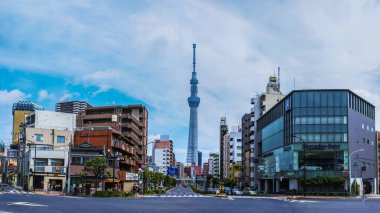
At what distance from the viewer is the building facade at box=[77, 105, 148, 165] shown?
120 metres

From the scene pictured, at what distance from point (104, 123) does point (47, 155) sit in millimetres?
38732

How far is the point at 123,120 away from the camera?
122 metres

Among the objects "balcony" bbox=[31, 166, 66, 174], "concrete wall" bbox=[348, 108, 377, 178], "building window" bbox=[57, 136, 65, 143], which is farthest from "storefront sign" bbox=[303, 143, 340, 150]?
"building window" bbox=[57, 136, 65, 143]

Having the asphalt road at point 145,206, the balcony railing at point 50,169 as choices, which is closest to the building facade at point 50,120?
the balcony railing at point 50,169

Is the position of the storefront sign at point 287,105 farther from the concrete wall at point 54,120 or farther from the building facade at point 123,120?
the concrete wall at point 54,120

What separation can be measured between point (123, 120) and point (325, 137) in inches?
2065

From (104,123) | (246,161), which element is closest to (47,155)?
(104,123)

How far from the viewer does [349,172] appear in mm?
89438

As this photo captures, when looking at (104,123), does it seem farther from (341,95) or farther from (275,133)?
(341,95)

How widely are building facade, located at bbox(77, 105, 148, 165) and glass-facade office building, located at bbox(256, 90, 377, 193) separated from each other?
40778 mm

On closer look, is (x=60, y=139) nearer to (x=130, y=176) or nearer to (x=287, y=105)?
(x=130, y=176)

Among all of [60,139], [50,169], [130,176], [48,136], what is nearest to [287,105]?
[130,176]

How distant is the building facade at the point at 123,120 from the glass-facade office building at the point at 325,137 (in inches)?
1605

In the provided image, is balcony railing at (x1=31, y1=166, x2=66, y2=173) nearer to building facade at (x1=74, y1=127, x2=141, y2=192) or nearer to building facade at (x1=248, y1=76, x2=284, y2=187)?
building facade at (x1=74, y1=127, x2=141, y2=192)
